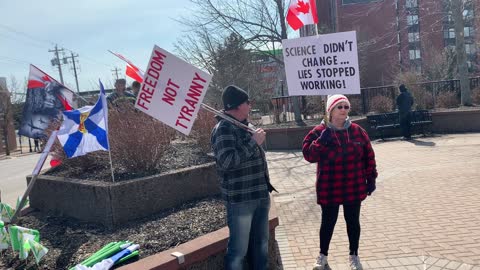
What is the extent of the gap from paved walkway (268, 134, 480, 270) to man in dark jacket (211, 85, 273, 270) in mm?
1143

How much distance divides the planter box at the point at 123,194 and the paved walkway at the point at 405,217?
4.34 ft

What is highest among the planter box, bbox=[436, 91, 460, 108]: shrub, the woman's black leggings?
bbox=[436, 91, 460, 108]: shrub

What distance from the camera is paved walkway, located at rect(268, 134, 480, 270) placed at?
14.1 feet

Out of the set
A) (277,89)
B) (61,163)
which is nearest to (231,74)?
(277,89)

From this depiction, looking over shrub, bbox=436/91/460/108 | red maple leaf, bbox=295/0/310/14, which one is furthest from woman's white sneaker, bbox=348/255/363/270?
shrub, bbox=436/91/460/108

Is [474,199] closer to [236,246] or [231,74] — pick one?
[236,246]

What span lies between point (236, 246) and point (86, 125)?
8.22 feet

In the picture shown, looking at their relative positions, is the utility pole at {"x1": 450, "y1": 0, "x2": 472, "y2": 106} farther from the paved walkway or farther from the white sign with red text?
the white sign with red text

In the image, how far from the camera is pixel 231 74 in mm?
20203

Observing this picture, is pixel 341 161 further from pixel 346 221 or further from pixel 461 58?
pixel 461 58

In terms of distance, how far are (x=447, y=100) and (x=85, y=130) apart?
14.8 m

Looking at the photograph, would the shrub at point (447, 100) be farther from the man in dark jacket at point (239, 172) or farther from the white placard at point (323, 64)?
the man in dark jacket at point (239, 172)

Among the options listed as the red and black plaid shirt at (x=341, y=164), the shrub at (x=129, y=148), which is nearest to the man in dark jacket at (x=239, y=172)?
the red and black plaid shirt at (x=341, y=164)

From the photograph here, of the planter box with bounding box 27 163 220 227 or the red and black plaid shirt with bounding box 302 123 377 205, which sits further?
the planter box with bounding box 27 163 220 227
